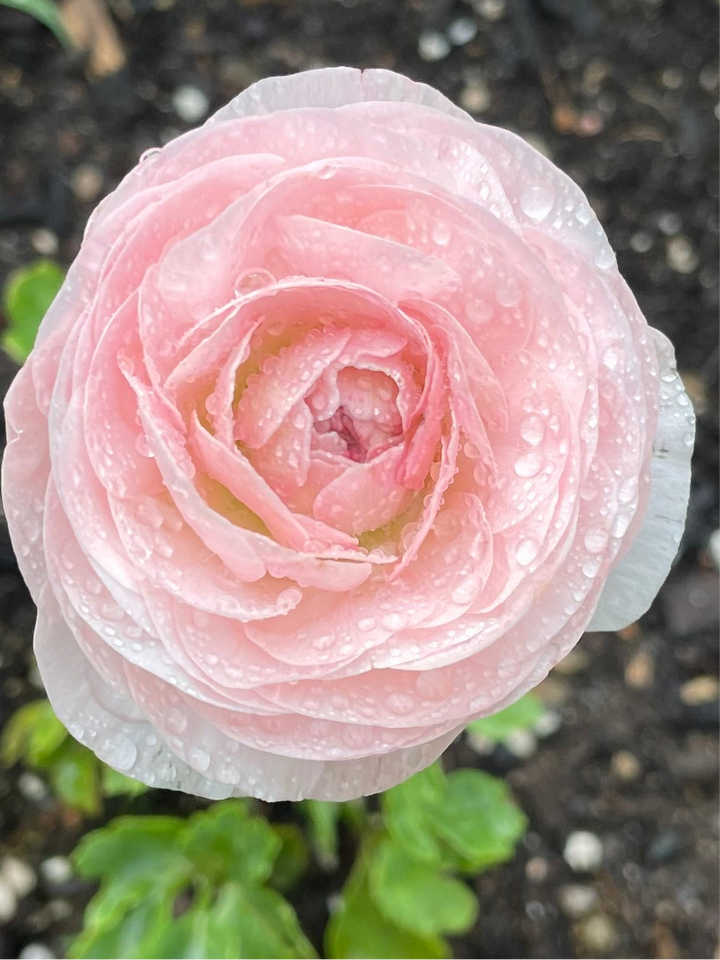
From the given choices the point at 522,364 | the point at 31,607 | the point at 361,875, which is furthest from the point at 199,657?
the point at 31,607

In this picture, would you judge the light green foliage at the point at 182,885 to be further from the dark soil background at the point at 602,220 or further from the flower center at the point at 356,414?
the flower center at the point at 356,414

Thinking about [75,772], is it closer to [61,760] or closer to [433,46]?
[61,760]

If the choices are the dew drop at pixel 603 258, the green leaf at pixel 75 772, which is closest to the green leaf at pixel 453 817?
the green leaf at pixel 75 772

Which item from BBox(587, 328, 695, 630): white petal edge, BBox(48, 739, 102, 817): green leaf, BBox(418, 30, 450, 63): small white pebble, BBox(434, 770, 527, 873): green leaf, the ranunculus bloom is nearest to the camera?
the ranunculus bloom

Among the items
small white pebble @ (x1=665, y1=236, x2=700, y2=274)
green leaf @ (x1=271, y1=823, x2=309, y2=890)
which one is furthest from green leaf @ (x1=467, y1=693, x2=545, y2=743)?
small white pebble @ (x1=665, y1=236, x2=700, y2=274)

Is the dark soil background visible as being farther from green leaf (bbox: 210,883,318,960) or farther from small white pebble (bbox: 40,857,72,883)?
green leaf (bbox: 210,883,318,960)
